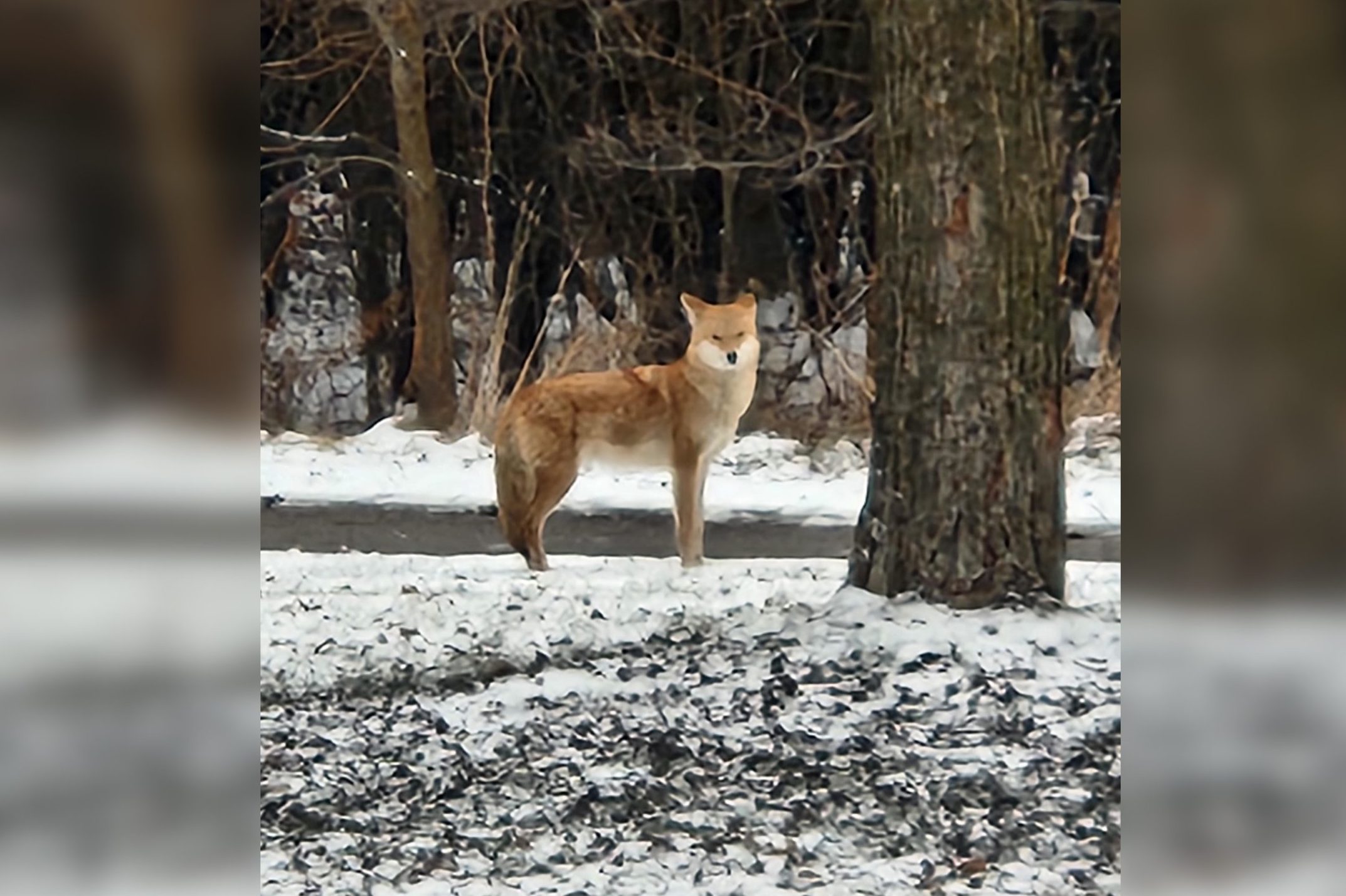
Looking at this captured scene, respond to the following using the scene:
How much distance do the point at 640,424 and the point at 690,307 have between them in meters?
0.27

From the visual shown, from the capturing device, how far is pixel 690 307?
2939 millimetres

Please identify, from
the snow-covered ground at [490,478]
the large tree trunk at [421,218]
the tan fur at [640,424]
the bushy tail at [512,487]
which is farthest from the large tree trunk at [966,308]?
the large tree trunk at [421,218]

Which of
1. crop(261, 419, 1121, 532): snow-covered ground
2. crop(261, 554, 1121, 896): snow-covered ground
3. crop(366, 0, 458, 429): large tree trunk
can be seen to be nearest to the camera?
crop(261, 554, 1121, 896): snow-covered ground

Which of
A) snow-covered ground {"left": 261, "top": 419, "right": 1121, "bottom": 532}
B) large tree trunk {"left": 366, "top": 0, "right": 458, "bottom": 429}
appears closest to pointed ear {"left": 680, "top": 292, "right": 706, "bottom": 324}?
snow-covered ground {"left": 261, "top": 419, "right": 1121, "bottom": 532}

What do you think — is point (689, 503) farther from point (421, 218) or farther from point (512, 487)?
point (421, 218)

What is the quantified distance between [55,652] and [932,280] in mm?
2158

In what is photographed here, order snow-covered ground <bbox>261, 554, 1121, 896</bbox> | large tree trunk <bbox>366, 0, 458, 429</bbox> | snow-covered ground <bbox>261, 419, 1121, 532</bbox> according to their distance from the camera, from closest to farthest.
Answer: snow-covered ground <bbox>261, 554, 1121, 896</bbox> → snow-covered ground <bbox>261, 419, 1121, 532</bbox> → large tree trunk <bbox>366, 0, 458, 429</bbox>

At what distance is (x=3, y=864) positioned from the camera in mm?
875

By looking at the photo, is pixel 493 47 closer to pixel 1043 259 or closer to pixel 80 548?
pixel 1043 259

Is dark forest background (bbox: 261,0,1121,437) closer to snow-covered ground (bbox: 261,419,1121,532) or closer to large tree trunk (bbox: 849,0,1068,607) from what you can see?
snow-covered ground (bbox: 261,419,1121,532)

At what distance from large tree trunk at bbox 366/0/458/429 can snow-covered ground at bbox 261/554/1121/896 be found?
39 cm

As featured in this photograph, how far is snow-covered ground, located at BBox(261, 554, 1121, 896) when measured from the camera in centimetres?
264

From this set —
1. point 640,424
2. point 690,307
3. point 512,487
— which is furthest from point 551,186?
point 512,487

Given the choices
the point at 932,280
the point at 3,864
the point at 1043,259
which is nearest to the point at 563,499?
the point at 932,280
